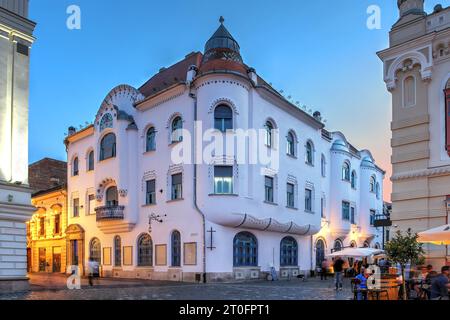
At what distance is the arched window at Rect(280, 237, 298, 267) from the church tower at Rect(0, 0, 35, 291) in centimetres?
1632

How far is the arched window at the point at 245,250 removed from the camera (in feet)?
90.9

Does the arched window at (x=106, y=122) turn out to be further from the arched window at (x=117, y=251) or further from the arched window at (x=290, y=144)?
the arched window at (x=290, y=144)

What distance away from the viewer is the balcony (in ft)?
102

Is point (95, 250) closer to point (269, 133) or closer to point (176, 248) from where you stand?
point (176, 248)

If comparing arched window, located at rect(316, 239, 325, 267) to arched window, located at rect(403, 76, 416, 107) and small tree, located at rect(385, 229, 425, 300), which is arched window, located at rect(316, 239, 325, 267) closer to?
arched window, located at rect(403, 76, 416, 107)

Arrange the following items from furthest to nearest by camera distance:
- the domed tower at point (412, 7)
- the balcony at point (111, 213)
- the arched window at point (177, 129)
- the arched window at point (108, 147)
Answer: the arched window at point (108, 147) → the balcony at point (111, 213) → the arched window at point (177, 129) → the domed tower at point (412, 7)

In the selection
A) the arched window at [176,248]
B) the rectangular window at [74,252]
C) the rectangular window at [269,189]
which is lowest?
the rectangular window at [74,252]

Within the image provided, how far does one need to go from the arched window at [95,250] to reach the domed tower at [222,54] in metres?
15.1

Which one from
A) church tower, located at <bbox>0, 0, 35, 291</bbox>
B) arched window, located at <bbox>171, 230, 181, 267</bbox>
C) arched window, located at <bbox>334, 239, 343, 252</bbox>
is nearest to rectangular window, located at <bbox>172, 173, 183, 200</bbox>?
arched window, located at <bbox>171, 230, 181, 267</bbox>

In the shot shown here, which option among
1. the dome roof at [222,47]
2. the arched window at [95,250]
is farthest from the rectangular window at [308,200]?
the arched window at [95,250]
